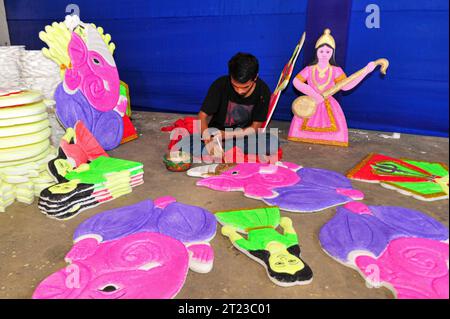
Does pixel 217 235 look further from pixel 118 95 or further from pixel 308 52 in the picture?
pixel 308 52

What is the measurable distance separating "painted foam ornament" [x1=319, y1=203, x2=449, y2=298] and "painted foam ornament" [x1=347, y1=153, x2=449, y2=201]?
0.24 m

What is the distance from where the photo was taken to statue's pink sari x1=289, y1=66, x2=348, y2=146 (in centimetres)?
246

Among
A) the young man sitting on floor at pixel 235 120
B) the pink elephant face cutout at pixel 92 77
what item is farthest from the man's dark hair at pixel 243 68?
the pink elephant face cutout at pixel 92 77

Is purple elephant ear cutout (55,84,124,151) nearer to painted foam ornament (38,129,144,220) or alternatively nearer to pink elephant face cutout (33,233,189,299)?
painted foam ornament (38,129,144,220)

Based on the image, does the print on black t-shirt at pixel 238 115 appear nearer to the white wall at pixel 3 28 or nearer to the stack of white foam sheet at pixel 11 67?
the stack of white foam sheet at pixel 11 67

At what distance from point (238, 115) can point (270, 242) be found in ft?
3.65

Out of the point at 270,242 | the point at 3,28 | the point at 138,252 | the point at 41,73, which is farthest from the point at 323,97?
the point at 3,28

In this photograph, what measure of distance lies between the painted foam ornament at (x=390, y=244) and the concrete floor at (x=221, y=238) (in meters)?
0.04

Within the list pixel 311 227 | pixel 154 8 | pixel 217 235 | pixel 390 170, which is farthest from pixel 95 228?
pixel 154 8

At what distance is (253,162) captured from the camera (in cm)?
213

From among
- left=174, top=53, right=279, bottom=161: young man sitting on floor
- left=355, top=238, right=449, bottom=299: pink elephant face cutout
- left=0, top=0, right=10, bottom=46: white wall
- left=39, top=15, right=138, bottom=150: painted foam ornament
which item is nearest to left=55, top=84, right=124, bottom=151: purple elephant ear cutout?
left=39, top=15, right=138, bottom=150: painted foam ornament

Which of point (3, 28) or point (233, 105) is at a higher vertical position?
point (3, 28)

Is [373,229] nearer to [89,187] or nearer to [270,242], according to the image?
[270,242]

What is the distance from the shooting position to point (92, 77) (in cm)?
230
